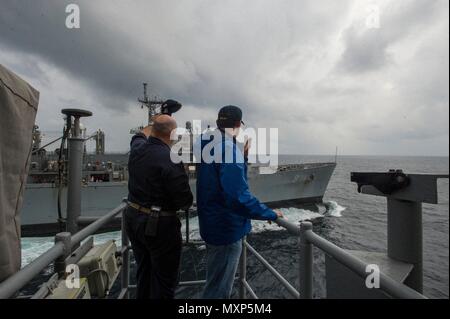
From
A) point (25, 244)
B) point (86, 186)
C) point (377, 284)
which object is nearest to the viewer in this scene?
point (377, 284)

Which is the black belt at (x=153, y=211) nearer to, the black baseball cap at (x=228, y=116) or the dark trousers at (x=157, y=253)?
the dark trousers at (x=157, y=253)

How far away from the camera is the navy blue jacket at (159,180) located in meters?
2.24

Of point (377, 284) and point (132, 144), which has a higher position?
point (132, 144)

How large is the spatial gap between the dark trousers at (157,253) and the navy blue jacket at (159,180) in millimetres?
135

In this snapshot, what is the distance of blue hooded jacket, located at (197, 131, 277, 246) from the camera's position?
1894 millimetres

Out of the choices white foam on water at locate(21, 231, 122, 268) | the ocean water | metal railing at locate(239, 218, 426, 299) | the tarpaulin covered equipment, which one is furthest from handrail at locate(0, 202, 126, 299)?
white foam on water at locate(21, 231, 122, 268)

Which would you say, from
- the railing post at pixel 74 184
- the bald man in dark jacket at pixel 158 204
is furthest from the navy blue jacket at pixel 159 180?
the railing post at pixel 74 184

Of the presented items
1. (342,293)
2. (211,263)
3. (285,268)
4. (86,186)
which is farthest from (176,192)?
(86,186)

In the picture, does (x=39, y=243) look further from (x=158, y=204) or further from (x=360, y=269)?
(x=360, y=269)

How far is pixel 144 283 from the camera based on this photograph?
8.24ft

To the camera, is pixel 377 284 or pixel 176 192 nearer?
pixel 377 284

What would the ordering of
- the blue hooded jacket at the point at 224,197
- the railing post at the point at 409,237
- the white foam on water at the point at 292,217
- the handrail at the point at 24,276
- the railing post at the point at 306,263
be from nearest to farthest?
the handrail at the point at 24,276 < the railing post at the point at 409,237 < the railing post at the point at 306,263 < the blue hooded jacket at the point at 224,197 < the white foam on water at the point at 292,217

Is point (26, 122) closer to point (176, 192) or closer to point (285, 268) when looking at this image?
point (176, 192)

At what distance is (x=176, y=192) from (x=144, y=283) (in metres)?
1.00
